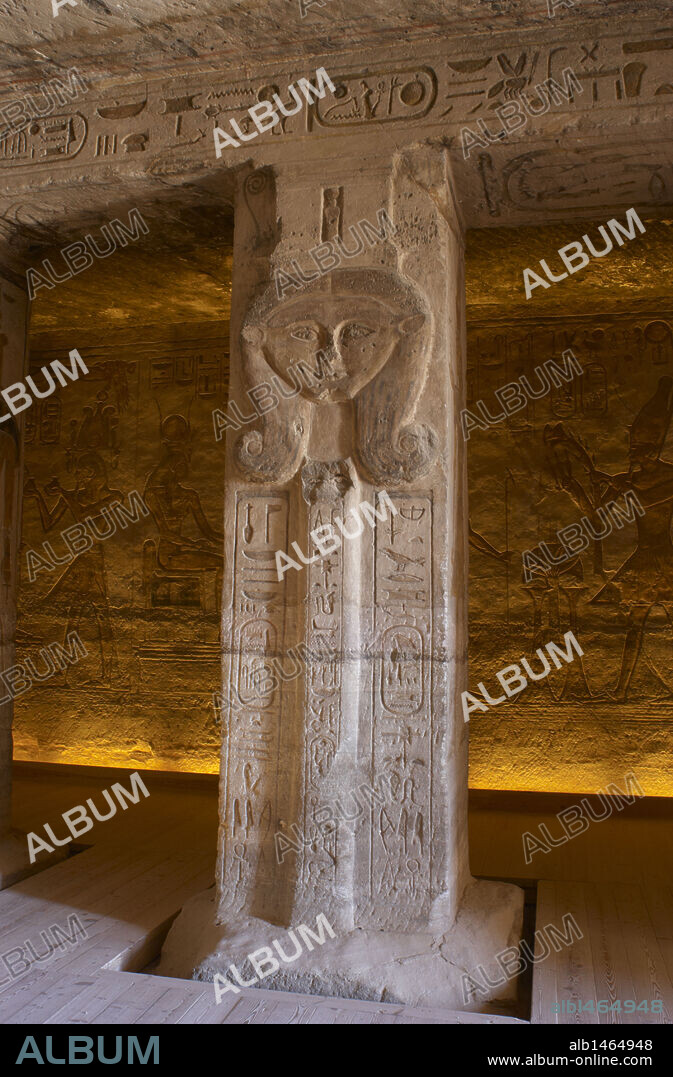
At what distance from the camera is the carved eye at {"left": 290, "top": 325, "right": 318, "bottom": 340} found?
130 inches

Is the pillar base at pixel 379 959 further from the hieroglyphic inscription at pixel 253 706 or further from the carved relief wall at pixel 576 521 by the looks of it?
the carved relief wall at pixel 576 521

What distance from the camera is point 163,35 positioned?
3.40 metres

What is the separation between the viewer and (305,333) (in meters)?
3.31

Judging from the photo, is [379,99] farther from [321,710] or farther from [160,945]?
[160,945]

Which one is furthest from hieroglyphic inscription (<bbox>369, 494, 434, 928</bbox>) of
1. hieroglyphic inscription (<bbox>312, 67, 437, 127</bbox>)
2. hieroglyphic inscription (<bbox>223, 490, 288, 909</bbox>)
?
hieroglyphic inscription (<bbox>312, 67, 437, 127</bbox>)

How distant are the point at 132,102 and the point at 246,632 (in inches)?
94.2

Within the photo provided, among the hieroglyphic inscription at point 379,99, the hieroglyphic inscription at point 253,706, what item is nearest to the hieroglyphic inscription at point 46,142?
the hieroglyphic inscription at point 379,99

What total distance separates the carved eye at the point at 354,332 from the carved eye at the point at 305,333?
0.40 ft

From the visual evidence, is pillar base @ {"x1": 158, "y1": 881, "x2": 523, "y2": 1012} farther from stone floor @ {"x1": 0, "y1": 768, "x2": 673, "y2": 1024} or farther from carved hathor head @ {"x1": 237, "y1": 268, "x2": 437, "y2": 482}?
carved hathor head @ {"x1": 237, "y1": 268, "x2": 437, "y2": 482}

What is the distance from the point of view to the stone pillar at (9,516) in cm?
423

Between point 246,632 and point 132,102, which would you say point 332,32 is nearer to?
point 132,102

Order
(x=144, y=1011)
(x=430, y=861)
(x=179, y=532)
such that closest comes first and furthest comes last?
(x=144, y=1011) → (x=430, y=861) → (x=179, y=532)

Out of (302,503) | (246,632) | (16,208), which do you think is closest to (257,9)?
(16,208)

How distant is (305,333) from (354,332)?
0.20m
